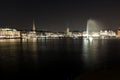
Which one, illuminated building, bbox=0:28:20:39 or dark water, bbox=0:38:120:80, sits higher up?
illuminated building, bbox=0:28:20:39

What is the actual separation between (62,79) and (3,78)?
14.1 feet

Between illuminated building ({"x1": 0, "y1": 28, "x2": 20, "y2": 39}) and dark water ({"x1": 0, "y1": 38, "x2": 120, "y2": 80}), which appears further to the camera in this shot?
illuminated building ({"x1": 0, "y1": 28, "x2": 20, "y2": 39})

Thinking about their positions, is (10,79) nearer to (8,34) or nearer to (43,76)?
(43,76)

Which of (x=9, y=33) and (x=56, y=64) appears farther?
(x=9, y=33)

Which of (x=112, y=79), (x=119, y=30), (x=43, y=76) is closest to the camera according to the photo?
(x=112, y=79)

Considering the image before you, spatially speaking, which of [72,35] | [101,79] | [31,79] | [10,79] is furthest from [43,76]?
[72,35]

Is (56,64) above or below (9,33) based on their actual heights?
below

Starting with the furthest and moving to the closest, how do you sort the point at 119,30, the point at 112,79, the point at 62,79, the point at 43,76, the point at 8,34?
the point at 119,30 < the point at 8,34 < the point at 43,76 < the point at 62,79 < the point at 112,79

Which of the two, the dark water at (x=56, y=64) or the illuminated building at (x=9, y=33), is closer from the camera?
the dark water at (x=56, y=64)

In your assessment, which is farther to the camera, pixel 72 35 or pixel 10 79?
pixel 72 35

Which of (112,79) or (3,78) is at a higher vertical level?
(112,79)

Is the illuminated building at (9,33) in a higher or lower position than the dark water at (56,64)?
higher

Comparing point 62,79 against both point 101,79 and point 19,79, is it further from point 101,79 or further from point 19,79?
point 101,79

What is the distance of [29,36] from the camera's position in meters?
169
